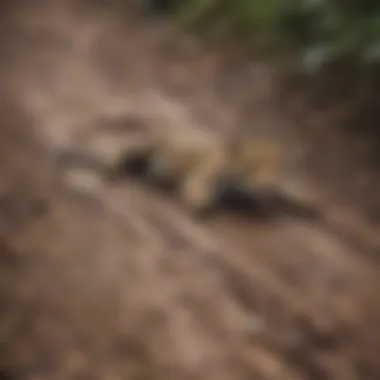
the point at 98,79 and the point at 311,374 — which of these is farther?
the point at 98,79

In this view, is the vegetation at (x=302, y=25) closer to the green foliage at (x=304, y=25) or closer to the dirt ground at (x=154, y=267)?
the green foliage at (x=304, y=25)

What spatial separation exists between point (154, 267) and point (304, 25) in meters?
0.92

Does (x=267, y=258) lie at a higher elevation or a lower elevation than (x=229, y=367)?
higher

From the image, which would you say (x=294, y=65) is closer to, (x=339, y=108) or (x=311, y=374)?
(x=339, y=108)

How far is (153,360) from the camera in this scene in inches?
59.0

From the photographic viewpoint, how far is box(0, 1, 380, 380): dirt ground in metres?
1.51

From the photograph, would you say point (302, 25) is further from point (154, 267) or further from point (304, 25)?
point (154, 267)

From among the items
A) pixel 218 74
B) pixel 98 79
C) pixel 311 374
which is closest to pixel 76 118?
pixel 98 79

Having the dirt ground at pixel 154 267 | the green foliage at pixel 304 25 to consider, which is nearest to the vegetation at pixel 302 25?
the green foliage at pixel 304 25

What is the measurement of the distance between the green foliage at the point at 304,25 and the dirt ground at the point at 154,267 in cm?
13

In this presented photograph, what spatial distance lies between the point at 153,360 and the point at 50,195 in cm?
58

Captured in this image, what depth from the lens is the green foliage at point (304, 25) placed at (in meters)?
2.08

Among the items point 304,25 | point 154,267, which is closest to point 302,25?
point 304,25

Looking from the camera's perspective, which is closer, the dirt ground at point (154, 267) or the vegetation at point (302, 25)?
the dirt ground at point (154, 267)
